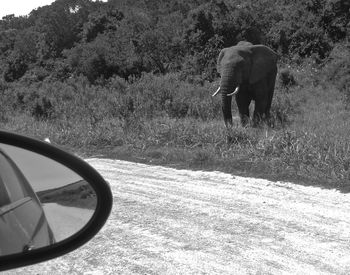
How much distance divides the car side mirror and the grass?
3942 mm

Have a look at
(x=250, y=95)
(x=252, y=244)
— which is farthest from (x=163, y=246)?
(x=250, y=95)

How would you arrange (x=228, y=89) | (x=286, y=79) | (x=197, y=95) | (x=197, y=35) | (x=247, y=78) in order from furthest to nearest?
(x=197, y=35) < (x=286, y=79) < (x=197, y=95) < (x=247, y=78) < (x=228, y=89)

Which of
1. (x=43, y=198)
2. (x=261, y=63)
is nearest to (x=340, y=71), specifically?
(x=261, y=63)

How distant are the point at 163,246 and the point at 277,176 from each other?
3.53 metres

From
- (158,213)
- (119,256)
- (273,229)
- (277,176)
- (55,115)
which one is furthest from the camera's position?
(55,115)

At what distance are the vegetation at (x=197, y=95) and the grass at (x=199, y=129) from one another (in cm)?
3

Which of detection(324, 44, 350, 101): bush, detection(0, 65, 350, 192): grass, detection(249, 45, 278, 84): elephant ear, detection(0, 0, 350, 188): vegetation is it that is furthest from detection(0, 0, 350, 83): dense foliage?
detection(249, 45, 278, 84): elephant ear

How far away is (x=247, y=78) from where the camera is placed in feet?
45.8

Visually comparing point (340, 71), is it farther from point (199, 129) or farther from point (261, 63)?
point (199, 129)

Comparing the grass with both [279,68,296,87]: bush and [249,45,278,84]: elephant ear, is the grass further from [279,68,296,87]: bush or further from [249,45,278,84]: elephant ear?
[249,45,278,84]: elephant ear

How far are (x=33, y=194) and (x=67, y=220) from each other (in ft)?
0.80

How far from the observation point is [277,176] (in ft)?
28.1

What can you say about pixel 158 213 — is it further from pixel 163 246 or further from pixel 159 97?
pixel 159 97

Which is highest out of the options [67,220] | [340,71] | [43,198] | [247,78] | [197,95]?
[43,198]
